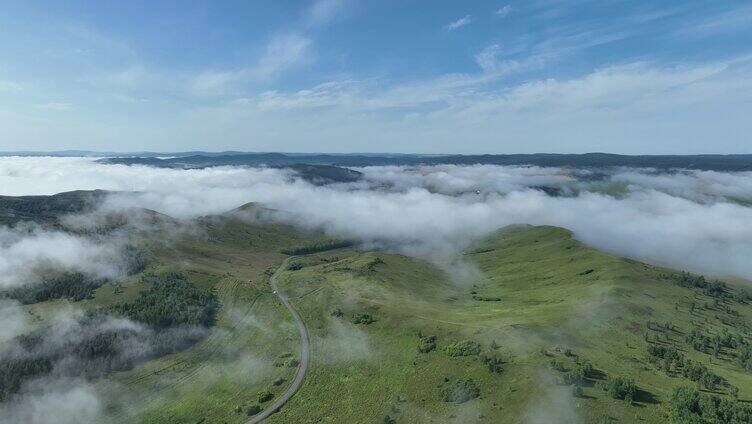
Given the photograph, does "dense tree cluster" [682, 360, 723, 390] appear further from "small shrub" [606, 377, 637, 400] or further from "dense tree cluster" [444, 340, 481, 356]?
"dense tree cluster" [444, 340, 481, 356]

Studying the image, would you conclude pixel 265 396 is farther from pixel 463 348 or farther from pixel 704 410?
pixel 704 410

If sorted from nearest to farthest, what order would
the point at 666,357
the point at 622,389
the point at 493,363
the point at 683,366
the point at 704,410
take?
the point at 704,410 < the point at 622,389 < the point at 683,366 < the point at 493,363 < the point at 666,357

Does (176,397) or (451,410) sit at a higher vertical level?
(451,410)

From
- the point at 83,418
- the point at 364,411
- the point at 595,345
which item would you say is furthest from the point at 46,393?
the point at 595,345

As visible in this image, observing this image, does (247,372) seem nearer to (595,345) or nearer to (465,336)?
(465,336)

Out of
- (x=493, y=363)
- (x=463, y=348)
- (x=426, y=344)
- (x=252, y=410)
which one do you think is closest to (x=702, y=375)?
(x=493, y=363)

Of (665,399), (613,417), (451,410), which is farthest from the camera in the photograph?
(451,410)

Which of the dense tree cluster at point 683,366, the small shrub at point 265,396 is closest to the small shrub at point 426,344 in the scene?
the small shrub at point 265,396
